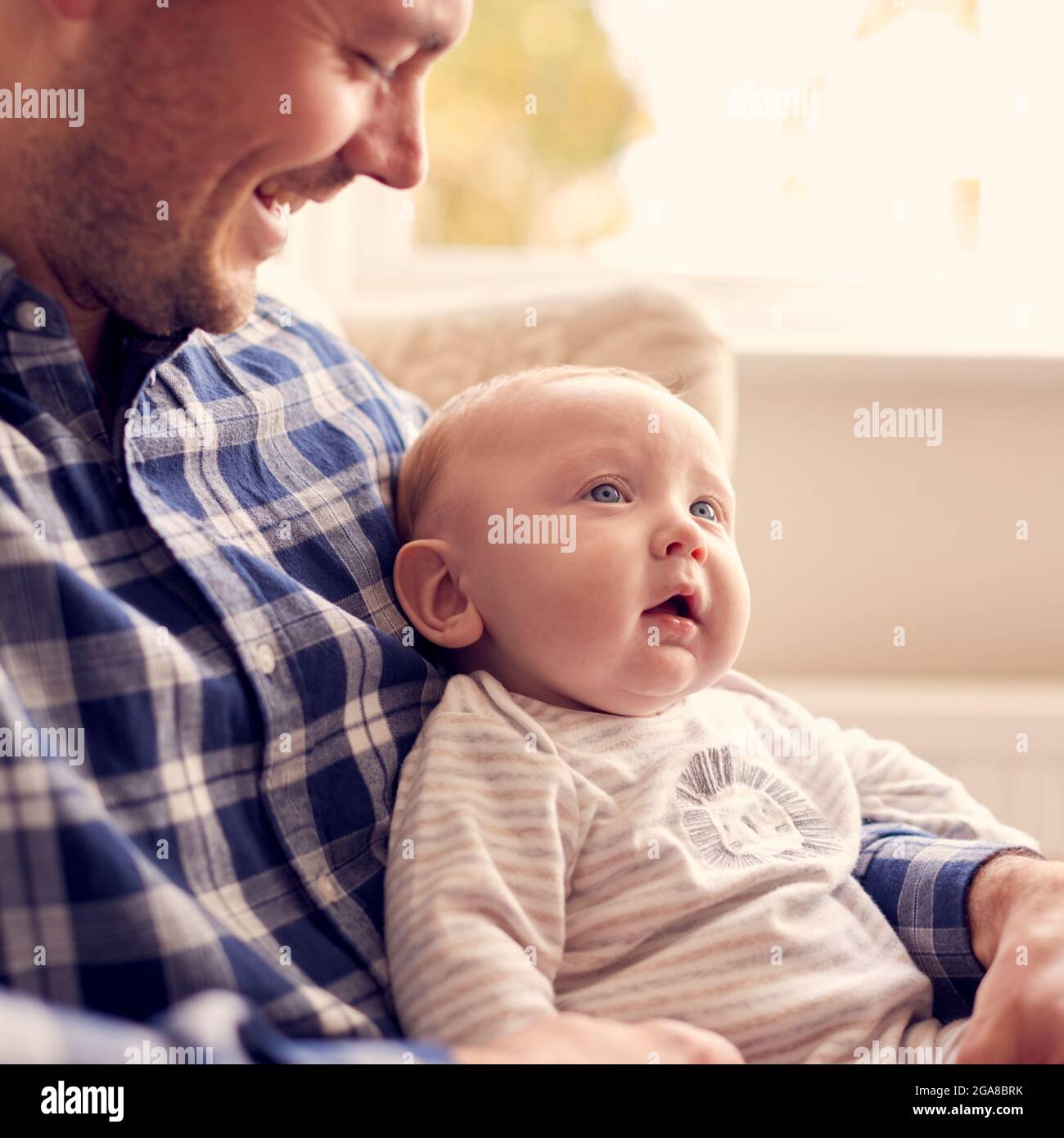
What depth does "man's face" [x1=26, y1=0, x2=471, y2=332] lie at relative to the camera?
0.87 meters

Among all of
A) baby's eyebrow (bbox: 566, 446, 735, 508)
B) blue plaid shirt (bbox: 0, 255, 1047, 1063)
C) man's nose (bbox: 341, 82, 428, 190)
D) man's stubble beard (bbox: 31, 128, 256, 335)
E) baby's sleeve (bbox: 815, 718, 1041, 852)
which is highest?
man's nose (bbox: 341, 82, 428, 190)

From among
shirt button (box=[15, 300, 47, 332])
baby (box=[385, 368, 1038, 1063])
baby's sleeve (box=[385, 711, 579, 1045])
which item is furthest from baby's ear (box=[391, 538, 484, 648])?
shirt button (box=[15, 300, 47, 332])

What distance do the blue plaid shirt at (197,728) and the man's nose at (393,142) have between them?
199 millimetres

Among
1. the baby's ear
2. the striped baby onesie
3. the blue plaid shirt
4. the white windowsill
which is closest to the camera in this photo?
the blue plaid shirt

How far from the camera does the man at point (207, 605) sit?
686 mm

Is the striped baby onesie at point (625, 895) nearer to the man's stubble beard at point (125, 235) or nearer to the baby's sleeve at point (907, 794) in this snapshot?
the baby's sleeve at point (907, 794)

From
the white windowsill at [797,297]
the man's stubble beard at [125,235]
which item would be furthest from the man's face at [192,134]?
the white windowsill at [797,297]

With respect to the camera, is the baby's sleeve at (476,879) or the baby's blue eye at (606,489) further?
the baby's blue eye at (606,489)

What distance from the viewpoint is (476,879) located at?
782 mm

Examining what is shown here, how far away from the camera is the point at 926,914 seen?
3.00 ft

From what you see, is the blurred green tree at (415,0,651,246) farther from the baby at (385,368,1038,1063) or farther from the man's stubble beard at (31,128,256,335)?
the man's stubble beard at (31,128,256,335)

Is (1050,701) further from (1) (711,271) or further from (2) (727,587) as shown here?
(2) (727,587)

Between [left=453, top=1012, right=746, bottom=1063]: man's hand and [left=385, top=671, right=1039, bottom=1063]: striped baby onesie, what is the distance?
0.02 m
